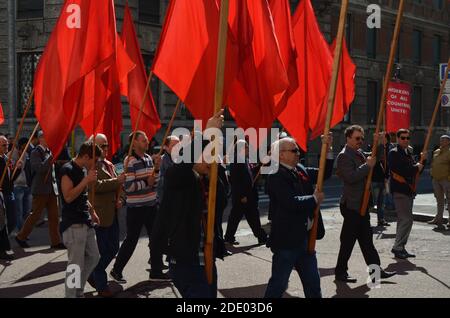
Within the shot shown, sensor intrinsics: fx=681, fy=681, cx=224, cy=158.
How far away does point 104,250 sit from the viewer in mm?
7434

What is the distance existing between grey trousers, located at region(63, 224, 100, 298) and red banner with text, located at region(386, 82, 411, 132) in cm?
1190

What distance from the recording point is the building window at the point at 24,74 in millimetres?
22688

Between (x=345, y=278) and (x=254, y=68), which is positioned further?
(x=345, y=278)

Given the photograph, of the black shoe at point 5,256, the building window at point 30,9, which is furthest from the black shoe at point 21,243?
the building window at point 30,9

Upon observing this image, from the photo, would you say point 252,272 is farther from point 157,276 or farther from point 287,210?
point 287,210

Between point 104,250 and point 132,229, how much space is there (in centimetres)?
77

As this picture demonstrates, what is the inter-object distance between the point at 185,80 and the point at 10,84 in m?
16.8

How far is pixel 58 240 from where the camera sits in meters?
10.4

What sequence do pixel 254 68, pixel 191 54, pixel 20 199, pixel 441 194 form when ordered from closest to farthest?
1. pixel 191 54
2. pixel 254 68
3. pixel 20 199
4. pixel 441 194

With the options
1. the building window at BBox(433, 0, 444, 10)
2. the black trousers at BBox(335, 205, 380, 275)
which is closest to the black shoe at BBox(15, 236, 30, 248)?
the black trousers at BBox(335, 205, 380, 275)

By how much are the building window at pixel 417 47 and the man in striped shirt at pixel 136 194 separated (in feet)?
103

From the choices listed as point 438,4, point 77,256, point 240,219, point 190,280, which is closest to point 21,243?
point 240,219

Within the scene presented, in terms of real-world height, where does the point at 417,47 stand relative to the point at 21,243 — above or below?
above

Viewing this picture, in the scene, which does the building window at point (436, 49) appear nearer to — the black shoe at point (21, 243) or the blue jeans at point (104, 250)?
the black shoe at point (21, 243)
